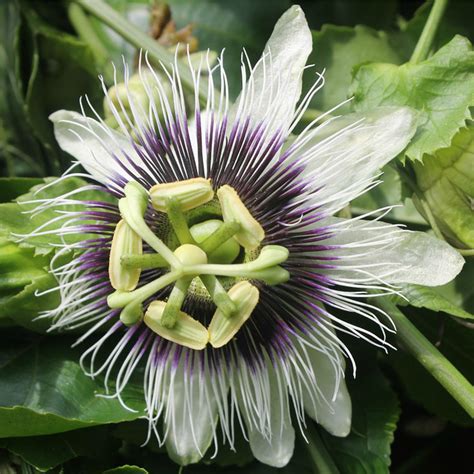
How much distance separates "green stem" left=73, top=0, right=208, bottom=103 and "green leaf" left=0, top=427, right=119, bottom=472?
53 centimetres

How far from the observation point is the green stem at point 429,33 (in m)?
1.28

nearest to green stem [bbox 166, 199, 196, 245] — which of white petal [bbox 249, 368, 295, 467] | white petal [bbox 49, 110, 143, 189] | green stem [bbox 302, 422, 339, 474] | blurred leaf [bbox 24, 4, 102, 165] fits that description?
white petal [bbox 49, 110, 143, 189]

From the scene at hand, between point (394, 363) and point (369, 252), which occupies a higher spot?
point (369, 252)

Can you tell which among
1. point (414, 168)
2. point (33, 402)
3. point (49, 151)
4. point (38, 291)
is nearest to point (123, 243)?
point (38, 291)

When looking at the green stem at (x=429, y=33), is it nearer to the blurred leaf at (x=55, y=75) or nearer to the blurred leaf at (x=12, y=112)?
the blurred leaf at (x=55, y=75)

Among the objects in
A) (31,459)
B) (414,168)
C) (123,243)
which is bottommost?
(31,459)

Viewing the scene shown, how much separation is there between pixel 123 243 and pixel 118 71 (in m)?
0.60

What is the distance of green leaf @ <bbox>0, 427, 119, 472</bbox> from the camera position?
120cm

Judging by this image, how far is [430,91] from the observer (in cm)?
121

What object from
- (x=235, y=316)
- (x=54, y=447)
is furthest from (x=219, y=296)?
(x=54, y=447)

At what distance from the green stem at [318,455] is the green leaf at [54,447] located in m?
0.31

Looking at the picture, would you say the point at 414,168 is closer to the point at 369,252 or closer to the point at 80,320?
the point at 369,252

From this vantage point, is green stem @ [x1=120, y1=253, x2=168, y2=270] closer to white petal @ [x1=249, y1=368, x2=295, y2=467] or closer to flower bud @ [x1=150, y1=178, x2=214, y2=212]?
flower bud @ [x1=150, y1=178, x2=214, y2=212]

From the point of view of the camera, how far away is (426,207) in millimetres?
1233
